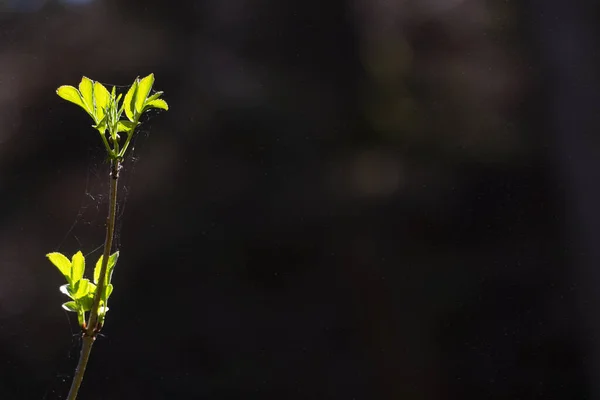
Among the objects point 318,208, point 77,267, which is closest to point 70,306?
point 77,267

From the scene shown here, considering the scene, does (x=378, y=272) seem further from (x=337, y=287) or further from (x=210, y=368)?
(x=210, y=368)

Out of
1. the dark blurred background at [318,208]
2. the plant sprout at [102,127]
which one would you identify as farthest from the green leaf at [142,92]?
the dark blurred background at [318,208]

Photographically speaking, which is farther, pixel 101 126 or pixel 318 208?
pixel 318 208

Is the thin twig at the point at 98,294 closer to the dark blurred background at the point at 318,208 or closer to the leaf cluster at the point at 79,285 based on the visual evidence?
the leaf cluster at the point at 79,285

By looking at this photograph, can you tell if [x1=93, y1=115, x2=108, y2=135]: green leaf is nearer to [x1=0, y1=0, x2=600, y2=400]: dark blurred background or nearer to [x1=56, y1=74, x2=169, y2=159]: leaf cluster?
[x1=56, y1=74, x2=169, y2=159]: leaf cluster

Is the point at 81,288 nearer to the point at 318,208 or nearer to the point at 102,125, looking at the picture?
the point at 102,125
